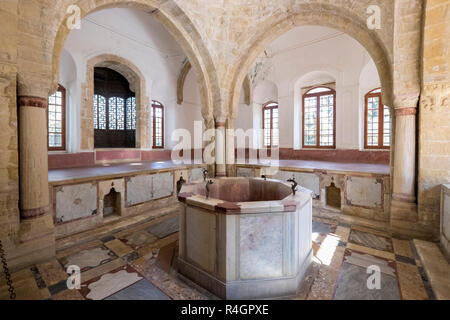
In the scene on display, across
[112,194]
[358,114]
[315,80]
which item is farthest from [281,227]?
[315,80]

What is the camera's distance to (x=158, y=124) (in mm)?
9266

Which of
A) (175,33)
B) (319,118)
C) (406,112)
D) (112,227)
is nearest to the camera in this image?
(406,112)

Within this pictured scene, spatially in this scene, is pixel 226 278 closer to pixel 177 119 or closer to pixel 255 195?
pixel 255 195

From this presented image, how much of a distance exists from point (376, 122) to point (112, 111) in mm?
9985

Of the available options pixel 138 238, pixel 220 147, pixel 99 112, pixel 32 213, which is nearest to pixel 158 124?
pixel 99 112

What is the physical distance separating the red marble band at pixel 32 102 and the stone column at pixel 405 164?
580 cm

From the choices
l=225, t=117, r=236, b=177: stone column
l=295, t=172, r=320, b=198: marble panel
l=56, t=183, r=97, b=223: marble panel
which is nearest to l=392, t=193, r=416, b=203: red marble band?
l=295, t=172, r=320, b=198: marble panel

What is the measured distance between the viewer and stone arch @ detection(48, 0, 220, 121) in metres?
3.27

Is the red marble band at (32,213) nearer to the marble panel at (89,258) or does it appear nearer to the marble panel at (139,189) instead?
the marble panel at (89,258)

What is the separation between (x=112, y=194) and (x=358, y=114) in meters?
7.66

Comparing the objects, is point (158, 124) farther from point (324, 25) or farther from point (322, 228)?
point (322, 228)

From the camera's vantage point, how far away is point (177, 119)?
9445mm

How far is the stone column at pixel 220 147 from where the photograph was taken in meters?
6.58
